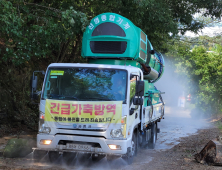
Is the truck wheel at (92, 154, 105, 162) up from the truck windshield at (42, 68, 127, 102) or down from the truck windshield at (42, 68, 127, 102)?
down

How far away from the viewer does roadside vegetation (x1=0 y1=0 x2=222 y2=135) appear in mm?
9656

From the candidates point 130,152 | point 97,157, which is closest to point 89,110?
point 97,157

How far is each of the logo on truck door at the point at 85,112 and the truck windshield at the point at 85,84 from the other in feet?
0.48

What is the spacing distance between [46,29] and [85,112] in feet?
13.5

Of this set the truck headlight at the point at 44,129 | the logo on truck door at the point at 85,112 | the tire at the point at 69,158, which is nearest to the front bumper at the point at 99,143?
the truck headlight at the point at 44,129

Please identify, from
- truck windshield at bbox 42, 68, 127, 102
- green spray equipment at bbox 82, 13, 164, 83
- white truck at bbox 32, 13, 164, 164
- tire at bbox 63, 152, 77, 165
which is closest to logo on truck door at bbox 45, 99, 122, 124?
white truck at bbox 32, 13, 164, 164

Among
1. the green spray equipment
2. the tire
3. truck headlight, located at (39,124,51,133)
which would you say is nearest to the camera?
truck headlight, located at (39,124,51,133)

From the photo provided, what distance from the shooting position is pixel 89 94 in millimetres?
7344

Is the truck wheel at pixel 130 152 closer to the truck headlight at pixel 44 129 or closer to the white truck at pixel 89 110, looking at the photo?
the white truck at pixel 89 110

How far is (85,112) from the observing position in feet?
23.4

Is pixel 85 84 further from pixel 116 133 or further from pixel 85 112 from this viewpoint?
pixel 116 133

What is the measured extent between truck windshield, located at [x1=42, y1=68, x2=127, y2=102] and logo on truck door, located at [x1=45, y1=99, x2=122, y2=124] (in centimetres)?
15

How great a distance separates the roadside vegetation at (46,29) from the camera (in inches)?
380

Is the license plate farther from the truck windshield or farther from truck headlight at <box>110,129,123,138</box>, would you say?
the truck windshield
